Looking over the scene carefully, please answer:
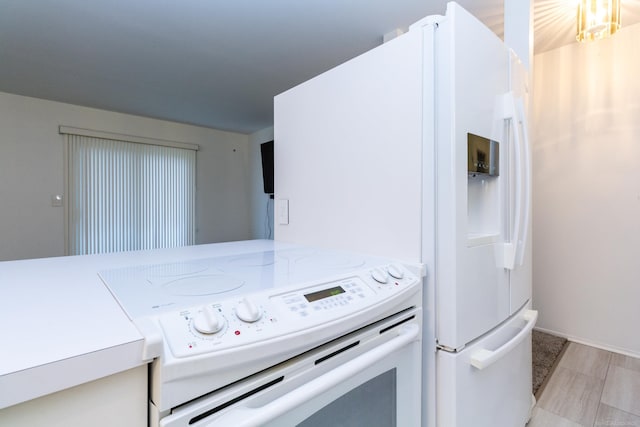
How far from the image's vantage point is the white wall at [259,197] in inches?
193

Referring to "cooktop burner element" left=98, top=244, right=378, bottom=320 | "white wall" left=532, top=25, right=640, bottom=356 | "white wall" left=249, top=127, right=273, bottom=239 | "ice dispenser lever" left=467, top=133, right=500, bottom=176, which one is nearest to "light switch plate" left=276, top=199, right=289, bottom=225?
"cooktop burner element" left=98, top=244, right=378, bottom=320

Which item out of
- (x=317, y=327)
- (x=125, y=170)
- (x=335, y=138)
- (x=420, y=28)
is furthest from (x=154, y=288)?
(x=125, y=170)

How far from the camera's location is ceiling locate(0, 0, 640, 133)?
6.30ft

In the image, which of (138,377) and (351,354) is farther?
(351,354)

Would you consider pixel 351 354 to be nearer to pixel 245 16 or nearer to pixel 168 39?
pixel 245 16

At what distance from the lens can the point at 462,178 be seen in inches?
39.2

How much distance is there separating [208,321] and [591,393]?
7.41 feet

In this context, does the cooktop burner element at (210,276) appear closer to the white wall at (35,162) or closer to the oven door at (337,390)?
the oven door at (337,390)

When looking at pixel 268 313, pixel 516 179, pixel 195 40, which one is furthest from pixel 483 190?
pixel 195 40

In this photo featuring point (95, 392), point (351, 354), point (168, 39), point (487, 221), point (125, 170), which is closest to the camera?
point (95, 392)

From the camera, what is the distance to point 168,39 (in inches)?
89.8

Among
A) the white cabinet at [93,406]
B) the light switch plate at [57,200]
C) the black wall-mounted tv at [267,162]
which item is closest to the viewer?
the white cabinet at [93,406]

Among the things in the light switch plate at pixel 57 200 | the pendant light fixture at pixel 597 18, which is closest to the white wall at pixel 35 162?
the light switch plate at pixel 57 200

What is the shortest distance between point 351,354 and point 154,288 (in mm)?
481
